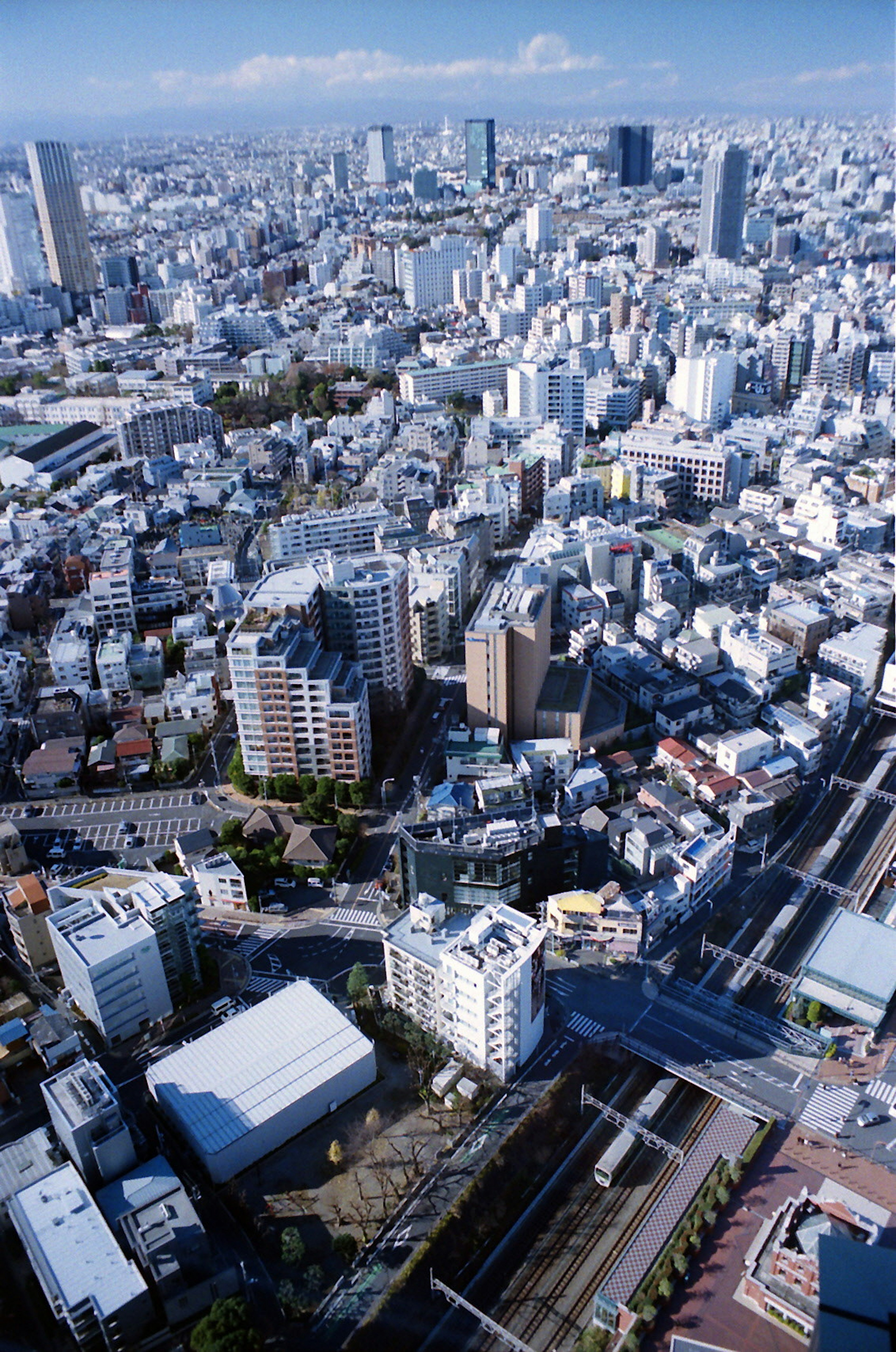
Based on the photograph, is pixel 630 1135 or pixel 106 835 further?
pixel 106 835

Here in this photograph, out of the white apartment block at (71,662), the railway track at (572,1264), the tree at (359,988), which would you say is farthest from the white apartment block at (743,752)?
the white apartment block at (71,662)

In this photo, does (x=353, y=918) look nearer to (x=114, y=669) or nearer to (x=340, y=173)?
(x=114, y=669)

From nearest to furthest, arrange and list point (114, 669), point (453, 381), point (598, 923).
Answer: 1. point (598, 923)
2. point (114, 669)
3. point (453, 381)

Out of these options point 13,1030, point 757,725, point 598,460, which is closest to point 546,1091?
point 13,1030

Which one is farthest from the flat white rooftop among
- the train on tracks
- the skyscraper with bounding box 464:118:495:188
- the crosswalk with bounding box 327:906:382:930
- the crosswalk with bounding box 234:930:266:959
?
the skyscraper with bounding box 464:118:495:188

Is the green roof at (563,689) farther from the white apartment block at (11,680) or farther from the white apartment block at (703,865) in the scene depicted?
the white apartment block at (11,680)

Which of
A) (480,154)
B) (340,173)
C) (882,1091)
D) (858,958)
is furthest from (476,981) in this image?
(340,173)
